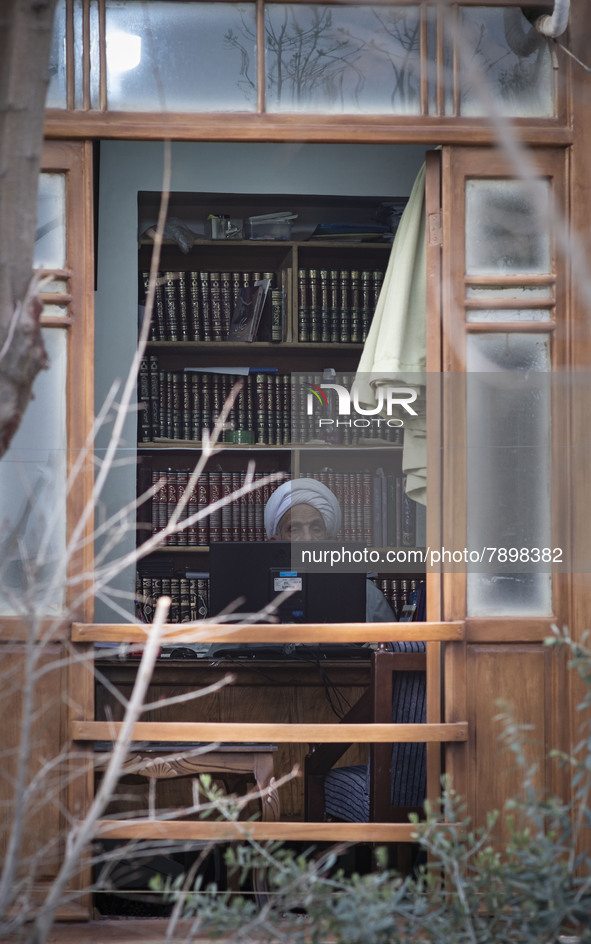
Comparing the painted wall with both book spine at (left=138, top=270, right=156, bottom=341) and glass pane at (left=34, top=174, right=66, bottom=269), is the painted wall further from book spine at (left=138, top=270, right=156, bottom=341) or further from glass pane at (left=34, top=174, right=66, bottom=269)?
glass pane at (left=34, top=174, right=66, bottom=269)

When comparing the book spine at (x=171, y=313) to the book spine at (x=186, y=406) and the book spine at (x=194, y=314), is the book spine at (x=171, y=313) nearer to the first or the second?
the book spine at (x=194, y=314)

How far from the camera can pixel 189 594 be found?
462 cm

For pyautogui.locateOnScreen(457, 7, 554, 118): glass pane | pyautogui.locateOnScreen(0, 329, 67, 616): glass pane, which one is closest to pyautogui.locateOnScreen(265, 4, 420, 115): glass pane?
pyautogui.locateOnScreen(457, 7, 554, 118): glass pane

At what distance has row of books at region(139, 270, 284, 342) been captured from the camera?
4.73 meters

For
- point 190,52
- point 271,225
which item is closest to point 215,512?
point 271,225

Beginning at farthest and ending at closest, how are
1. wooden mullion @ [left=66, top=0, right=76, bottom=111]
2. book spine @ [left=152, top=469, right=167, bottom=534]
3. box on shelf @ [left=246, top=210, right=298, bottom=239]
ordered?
box on shelf @ [left=246, top=210, right=298, bottom=239] → book spine @ [left=152, top=469, right=167, bottom=534] → wooden mullion @ [left=66, top=0, right=76, bottom=111]

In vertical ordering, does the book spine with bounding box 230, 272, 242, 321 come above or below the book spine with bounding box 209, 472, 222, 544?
above

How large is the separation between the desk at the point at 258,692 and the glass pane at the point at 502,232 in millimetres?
1784

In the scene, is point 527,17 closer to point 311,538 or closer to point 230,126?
point 230,126

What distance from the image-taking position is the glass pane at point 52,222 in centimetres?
284

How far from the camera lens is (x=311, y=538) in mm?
4039

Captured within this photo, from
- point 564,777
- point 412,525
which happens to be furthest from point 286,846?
point 412,525

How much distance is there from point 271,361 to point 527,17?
2.31 m

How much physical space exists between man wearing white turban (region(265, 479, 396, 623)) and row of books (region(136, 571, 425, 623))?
0.41 m
